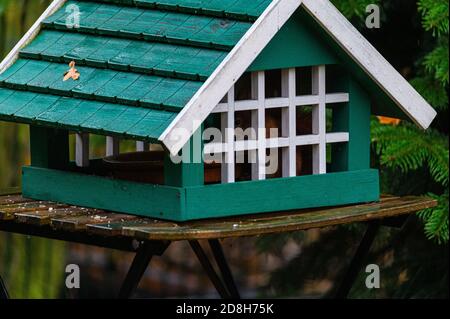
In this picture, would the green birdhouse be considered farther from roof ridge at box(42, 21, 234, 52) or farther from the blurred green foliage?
the blurred green foliage

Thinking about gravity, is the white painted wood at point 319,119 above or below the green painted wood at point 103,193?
above

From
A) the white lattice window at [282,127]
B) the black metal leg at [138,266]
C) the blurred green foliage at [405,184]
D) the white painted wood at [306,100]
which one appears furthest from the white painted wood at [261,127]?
the blurred green foliage at [405,184]

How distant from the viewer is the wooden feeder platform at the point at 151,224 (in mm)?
3414

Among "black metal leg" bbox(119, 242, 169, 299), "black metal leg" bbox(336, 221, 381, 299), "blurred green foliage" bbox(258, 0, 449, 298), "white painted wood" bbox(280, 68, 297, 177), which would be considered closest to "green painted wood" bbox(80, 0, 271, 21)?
"white painted wood" bbox(280, 68, 297, 177)

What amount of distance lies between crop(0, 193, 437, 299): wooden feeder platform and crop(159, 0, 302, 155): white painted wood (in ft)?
0.72

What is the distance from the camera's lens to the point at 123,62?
147 inches

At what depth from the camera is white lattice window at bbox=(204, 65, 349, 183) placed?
363 centimetres

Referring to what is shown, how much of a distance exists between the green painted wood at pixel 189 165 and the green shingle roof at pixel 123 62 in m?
0.11

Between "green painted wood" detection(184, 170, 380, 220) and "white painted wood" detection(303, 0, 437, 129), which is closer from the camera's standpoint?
"green painted wood" detection(184, 170, 380, 220)

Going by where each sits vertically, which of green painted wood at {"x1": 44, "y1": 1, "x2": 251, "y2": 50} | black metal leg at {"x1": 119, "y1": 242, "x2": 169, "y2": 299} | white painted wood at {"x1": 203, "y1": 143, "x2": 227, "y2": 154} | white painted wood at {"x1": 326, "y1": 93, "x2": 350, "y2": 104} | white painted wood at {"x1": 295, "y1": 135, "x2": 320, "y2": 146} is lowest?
black metal leg at {"x1": 119, "y1": 242, "x2": 169, "y2": 299}

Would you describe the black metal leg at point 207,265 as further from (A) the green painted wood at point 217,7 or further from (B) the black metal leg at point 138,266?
(A) the green painted wood at point 217,7

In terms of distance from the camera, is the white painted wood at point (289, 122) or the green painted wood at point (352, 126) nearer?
A: the white painted wood at point (289, 122)

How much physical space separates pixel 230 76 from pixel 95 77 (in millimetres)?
464

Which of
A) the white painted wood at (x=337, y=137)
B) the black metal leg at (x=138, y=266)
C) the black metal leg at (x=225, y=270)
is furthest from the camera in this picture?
the black metal leg at (x=225, y=270)
